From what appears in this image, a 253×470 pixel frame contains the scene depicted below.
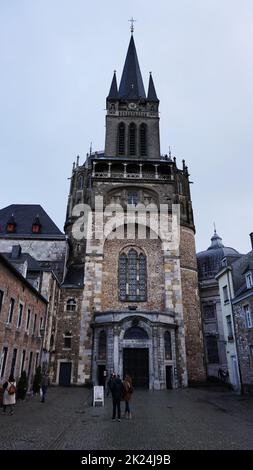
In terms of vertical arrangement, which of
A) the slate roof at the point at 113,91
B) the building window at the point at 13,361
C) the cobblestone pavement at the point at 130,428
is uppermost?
the slate roof at the point at 113,91

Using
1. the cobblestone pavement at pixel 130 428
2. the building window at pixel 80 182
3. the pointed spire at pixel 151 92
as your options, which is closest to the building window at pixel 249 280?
the cobblestone pavement at pixel 130 428

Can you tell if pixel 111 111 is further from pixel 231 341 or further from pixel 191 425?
pixel 191 425

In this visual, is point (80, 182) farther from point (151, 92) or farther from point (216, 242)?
point (216, 242)

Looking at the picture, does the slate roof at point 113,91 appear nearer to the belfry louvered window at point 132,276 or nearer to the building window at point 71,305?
the belfry louvered window at point 132,276

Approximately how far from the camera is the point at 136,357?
2478 cm

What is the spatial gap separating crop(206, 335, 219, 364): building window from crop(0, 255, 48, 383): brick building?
62.6 feet

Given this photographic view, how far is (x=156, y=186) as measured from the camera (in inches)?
1316

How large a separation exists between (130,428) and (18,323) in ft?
35.3

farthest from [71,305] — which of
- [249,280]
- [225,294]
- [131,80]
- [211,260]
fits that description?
[131,80]

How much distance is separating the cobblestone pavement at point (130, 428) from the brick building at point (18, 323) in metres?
3.01

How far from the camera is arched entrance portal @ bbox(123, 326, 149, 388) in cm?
2439

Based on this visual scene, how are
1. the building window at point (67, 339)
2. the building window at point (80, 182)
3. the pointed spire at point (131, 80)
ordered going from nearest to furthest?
the building window at point (67, 339), the building window at point (80, 182), the pointed spire at point (131, 80)

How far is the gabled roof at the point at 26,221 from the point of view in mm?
32562
